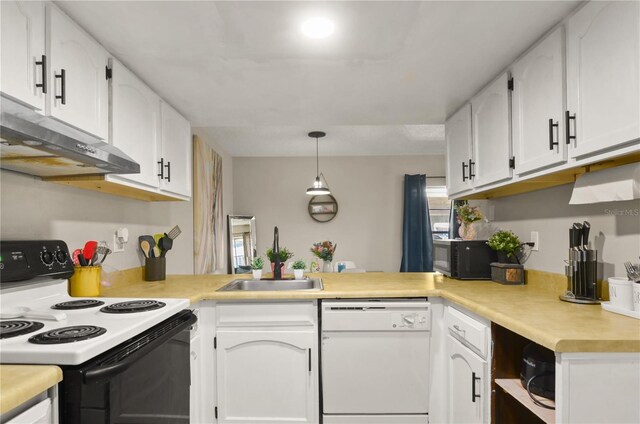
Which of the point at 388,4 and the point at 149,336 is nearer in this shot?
the point at 149,336

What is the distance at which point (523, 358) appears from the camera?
1525mm

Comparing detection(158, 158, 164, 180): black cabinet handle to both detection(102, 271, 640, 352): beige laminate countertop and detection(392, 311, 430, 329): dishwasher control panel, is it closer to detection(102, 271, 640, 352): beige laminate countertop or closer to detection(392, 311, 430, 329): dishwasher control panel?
detection(102, 271, 640, 352): beige laminate countertop

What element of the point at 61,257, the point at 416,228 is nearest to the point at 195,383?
the point at 61,257

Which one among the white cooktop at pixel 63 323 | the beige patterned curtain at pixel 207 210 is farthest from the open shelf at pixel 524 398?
the beige patterned curtain at pixel 207 210

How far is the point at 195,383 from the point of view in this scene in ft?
6.89

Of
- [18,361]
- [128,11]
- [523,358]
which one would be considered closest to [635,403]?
[523,358]

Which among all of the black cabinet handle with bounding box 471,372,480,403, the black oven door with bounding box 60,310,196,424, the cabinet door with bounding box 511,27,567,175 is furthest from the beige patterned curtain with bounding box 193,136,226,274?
the cabinet door with bounding box 511,27,567,175

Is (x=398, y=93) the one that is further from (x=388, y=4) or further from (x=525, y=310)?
(x=525, y=310)

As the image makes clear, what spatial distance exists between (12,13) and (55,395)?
113 centimetres

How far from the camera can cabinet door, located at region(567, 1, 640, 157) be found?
1216mm

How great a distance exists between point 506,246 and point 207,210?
2987mm

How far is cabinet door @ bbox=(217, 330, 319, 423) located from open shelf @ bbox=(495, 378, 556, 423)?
1007 mm

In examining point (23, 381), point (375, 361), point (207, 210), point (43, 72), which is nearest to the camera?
point (23, 381)

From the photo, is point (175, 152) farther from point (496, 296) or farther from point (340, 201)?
point (340, 201)
